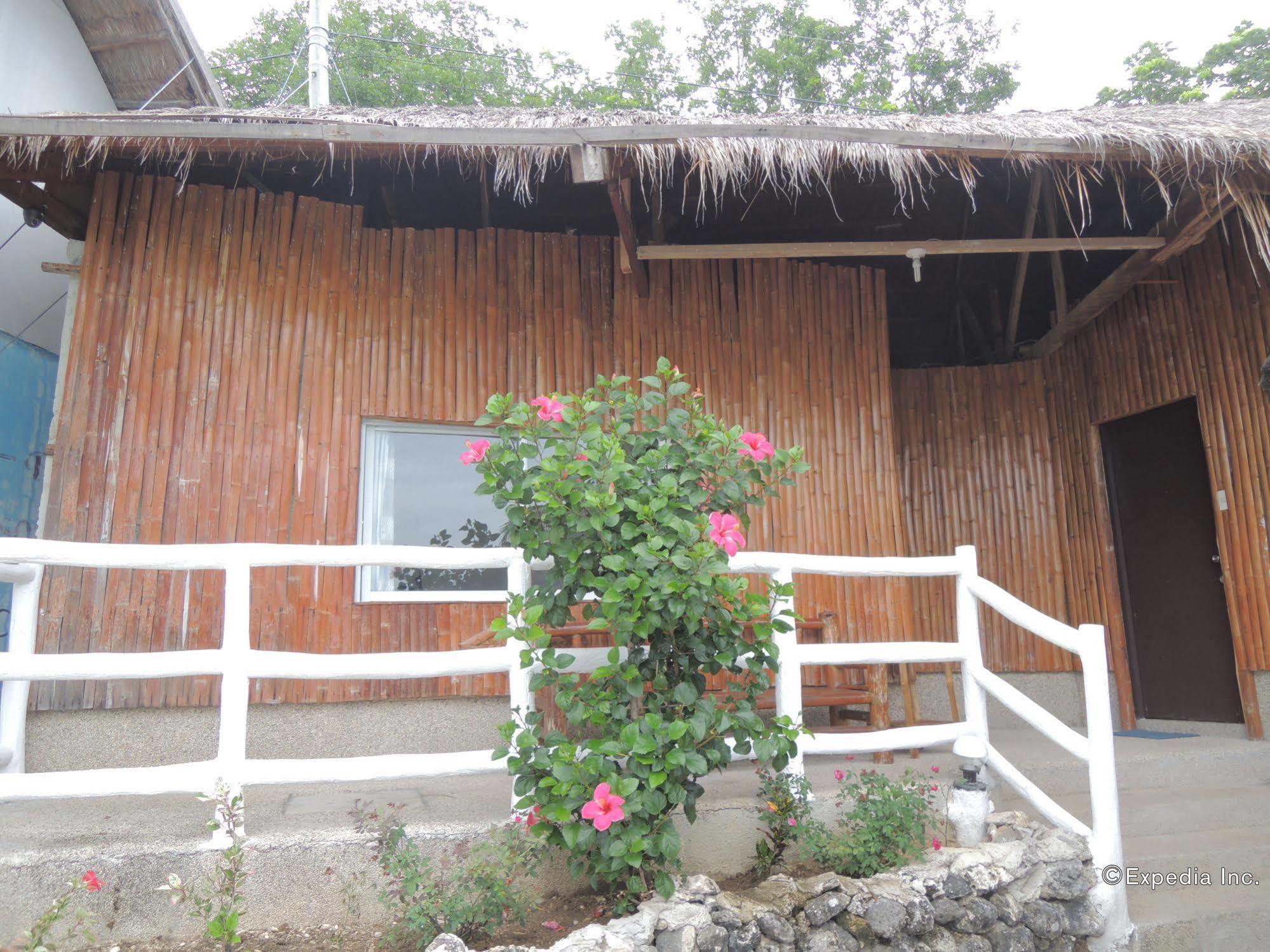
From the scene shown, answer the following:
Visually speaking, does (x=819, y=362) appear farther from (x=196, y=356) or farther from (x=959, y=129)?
(x=196, y=356)

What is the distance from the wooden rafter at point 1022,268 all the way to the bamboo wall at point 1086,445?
289 mm

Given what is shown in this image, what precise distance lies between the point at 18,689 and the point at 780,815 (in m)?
3.07

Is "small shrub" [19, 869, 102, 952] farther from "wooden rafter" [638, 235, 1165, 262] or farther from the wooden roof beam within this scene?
"wooden rafter" [638, 235, 1165, 262]

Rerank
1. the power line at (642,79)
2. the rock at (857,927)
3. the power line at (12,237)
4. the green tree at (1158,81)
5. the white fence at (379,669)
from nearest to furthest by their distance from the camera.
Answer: the rock at (857,927)
the white fence at (379,669)
the power line at (12,237)
the green tree at (1158,81)
the power line at (642,79)

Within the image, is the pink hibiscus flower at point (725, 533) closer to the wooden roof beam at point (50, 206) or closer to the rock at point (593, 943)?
the rock at point (593, 943)

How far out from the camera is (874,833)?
3039mm

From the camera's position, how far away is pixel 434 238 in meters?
5.26

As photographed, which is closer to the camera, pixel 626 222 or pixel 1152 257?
pixel 626 222

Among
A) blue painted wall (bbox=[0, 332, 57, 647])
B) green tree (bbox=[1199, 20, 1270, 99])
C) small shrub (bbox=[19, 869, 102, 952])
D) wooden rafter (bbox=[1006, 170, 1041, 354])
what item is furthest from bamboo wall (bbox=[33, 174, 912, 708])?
green tree (bbox=[1199, 20, 1270, 99])

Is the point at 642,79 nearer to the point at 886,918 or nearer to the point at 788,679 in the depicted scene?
the point at 788,679

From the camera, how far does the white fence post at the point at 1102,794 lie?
10.1ft

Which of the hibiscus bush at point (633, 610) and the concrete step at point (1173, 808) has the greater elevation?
the hibiscus bush at point (633, 610)

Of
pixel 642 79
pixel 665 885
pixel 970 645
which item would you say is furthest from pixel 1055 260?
pixel 642 79

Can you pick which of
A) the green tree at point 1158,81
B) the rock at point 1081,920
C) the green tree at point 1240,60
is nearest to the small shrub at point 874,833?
the rock at point 1081,920
